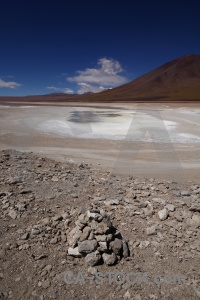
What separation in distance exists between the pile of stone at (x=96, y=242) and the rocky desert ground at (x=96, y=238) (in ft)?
0.05

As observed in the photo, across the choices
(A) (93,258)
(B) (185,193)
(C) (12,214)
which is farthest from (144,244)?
(C) (12,214)

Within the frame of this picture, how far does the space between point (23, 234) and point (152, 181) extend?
467 cm

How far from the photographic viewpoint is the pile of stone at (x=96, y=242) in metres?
4.16

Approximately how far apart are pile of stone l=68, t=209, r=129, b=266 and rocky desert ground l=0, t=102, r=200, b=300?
0.05 feet

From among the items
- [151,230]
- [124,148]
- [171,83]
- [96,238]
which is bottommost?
[151,230]

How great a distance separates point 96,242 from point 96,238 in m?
0.09

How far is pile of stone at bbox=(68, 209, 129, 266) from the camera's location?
4158 mm

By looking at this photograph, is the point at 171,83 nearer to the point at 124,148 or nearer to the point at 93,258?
the point at 124,148

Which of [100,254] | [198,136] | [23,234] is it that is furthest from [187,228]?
[198,136]

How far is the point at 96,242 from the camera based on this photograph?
425 centimetres

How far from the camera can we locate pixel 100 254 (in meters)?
4.20

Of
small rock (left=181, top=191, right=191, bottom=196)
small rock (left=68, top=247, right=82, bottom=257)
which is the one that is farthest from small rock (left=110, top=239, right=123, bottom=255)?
small rock (left=181, top=191, right=191, bottom=196)

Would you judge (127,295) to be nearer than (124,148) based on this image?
Yes

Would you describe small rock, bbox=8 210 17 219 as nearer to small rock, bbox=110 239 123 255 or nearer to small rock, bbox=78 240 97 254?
small rock, bbox=78 240 97 254
